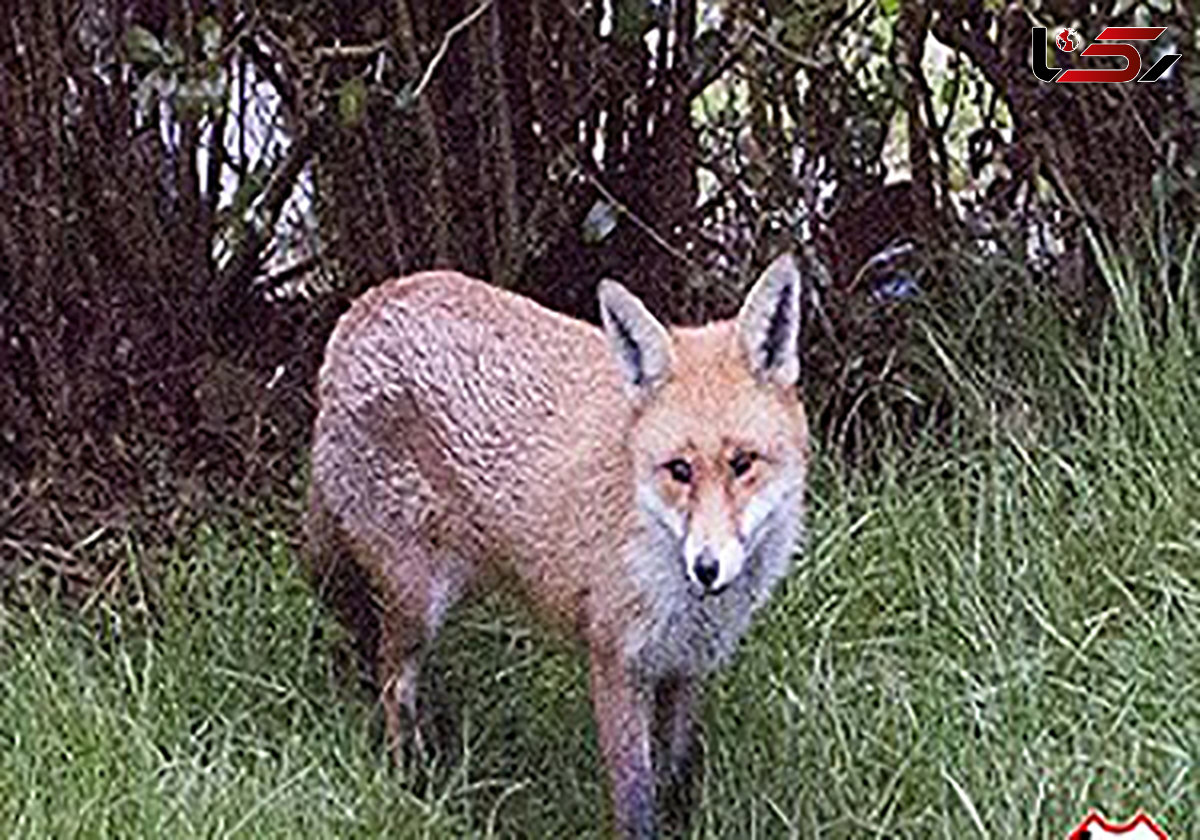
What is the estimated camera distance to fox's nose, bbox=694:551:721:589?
423cm

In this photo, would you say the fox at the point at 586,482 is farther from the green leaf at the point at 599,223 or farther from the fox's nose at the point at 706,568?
the green leaf at the point at 599,223

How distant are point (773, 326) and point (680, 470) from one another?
284 mm

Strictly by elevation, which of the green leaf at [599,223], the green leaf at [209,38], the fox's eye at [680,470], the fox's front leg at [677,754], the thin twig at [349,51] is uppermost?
the green leaf at [209,38]

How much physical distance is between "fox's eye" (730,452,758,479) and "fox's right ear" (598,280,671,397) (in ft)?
0.65

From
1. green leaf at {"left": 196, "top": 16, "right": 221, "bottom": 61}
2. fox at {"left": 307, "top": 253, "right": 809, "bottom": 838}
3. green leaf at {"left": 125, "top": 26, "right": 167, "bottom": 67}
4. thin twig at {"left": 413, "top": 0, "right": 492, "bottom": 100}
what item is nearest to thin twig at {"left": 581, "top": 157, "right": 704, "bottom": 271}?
thin twig at {"left": 413, "top": 0, "right": 492, "bottom": 100}

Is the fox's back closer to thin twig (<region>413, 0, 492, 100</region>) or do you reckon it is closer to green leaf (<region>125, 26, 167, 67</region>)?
thin twig (<region>413, 0, 492, 100</region>)

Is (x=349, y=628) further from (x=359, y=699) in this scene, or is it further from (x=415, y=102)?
(x=415, y=102)

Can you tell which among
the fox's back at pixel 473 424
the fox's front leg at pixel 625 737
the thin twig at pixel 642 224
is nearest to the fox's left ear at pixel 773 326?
the fox's back at pixel 473 424

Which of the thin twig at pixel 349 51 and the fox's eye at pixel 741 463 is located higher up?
the thin twig at pixel 349 51

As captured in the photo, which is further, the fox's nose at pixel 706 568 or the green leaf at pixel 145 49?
the green leaf at pixel 145 49

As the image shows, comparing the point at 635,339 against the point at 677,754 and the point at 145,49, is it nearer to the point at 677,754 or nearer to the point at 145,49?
the point at 677,754

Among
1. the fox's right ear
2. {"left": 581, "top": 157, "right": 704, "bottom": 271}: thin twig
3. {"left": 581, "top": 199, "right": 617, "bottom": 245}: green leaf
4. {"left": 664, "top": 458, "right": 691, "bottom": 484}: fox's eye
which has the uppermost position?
the fox's right ear

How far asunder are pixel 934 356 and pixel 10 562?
1.88 metres

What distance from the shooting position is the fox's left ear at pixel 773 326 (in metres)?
4.46
